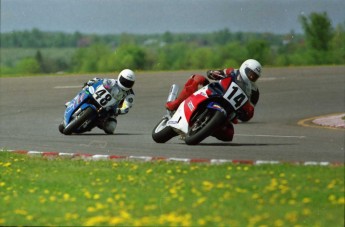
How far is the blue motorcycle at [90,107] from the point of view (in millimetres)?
25703

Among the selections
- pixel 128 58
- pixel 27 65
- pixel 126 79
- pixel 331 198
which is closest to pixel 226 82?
pixel 126 79

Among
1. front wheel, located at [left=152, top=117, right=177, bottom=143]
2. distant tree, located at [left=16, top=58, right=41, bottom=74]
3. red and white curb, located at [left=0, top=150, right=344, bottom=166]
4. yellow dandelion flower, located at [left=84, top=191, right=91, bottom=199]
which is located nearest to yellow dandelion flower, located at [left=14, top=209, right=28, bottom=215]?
yellow dandelion flower, located at [left=84, top=191, right=91, bottom=199]

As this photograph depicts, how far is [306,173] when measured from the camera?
1697cm

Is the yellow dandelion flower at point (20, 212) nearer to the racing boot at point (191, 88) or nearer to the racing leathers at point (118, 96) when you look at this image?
the racing boot at point (191, 88)

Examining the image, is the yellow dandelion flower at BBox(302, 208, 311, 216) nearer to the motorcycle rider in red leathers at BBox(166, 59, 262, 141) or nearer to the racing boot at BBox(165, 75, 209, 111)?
the motorcycle rider in red leathers at BBox(166, 59, 262, 141)

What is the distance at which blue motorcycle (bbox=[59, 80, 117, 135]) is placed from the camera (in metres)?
25.7

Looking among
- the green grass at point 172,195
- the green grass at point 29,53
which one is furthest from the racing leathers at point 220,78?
the green grass at point 29,53

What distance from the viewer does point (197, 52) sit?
59.4m

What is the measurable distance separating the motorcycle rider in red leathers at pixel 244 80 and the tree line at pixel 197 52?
99.0 feet

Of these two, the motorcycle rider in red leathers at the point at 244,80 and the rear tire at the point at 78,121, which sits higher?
the motorcycle rider in red leathers at the point at 244,80

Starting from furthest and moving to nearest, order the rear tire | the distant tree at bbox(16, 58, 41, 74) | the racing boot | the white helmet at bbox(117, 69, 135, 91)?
the distant tree at bbox(16, 58, 41, 74) → the rear tire → the white helmet at bbox(117, 69, 135, 91) → the racing boot

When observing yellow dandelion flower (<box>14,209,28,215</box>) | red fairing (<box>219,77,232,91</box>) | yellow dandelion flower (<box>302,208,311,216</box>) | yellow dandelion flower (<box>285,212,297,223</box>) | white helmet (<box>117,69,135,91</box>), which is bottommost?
white helmet (<box>117,69,135,91</box>)

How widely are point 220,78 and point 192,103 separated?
2.12ft

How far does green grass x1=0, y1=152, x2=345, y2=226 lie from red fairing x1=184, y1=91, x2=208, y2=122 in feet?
8.32
